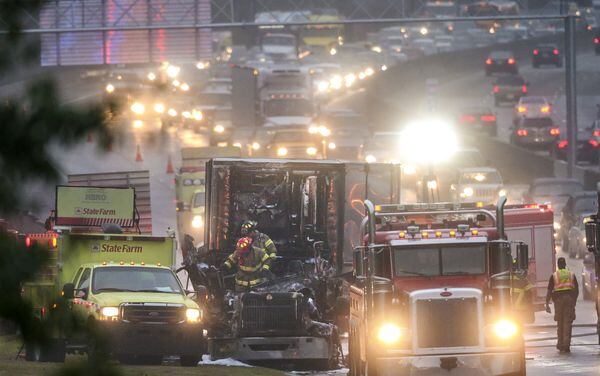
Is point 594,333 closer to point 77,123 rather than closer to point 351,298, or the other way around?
point 351,298

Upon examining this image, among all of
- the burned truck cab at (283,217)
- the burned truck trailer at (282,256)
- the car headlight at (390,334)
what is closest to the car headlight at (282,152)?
the burned truck trailer at (282,256)

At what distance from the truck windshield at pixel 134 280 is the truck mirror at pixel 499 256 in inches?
195

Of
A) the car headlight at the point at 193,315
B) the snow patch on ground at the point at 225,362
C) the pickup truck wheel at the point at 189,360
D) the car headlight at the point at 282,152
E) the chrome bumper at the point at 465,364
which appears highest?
the car headlight at the point at 282,152

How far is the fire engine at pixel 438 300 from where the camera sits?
17656 millimetres

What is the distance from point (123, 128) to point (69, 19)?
57.9 meters

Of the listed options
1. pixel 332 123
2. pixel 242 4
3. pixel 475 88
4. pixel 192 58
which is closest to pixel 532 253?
pixel 192 58

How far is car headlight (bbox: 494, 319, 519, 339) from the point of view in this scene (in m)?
17.8

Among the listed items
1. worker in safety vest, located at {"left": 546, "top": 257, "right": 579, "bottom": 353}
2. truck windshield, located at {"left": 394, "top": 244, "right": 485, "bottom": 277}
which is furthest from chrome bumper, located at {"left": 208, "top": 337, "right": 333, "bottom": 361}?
worker in safety vest, located at {"left": 546, "top": 257, "right": 579, "bottom": 353}

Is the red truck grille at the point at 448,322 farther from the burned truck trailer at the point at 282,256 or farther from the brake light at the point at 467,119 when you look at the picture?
the brake light at the point at 467,119

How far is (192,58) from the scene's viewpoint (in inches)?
2504

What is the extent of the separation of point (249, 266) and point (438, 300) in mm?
5198

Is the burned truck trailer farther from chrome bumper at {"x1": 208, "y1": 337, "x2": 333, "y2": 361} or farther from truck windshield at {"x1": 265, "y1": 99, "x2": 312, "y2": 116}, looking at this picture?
truck windshield at {"x1": 265, "y1": 99, "x2": 312, "y2": 116}

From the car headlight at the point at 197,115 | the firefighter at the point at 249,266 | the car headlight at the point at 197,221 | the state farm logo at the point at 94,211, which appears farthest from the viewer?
the car headlight at the point at 197,115

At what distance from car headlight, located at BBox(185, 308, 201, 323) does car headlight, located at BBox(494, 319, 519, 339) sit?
449cm
